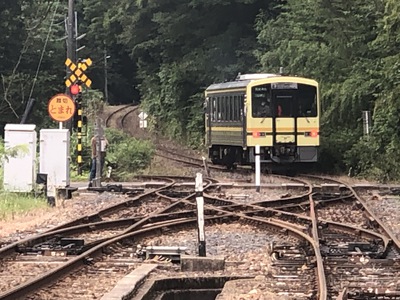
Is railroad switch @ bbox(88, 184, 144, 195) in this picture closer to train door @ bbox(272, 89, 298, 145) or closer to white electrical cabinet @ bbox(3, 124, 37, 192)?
white electrical cabinet @ bbox(3, 124, 37, 192)

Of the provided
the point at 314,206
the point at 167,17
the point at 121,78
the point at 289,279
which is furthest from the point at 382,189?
the point at 121,78

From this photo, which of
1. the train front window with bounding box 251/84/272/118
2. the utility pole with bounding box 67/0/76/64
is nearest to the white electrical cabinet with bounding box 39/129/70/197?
the train front window with bounding box 251/84/272/118

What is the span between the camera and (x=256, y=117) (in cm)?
2542

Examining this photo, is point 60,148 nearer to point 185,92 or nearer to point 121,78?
point 185,92

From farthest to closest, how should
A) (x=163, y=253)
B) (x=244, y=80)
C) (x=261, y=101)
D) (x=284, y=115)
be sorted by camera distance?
(x=244, y=80) < (x=284, y=115) < (x=261, y=101) < (x=163, y=253)

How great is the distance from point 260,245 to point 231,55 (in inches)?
1273

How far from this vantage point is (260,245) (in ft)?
34.8

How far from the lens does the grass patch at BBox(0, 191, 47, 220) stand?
1437cm

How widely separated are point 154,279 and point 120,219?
5.07m

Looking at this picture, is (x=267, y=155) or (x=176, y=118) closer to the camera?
(x=267, y=155)

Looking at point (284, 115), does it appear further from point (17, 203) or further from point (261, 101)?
point (17, 203)

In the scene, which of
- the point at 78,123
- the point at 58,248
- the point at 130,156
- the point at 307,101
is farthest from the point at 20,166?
the point at 130,156

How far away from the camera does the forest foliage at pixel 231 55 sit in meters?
25.6

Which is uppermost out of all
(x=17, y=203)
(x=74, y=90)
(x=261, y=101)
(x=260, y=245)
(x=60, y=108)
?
(x=74, y=90)
